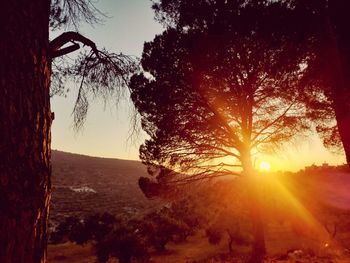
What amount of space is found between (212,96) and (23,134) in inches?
378

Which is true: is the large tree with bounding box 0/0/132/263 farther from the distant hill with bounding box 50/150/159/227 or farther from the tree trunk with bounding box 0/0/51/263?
the distant hill with bounding box 50/150/159/227

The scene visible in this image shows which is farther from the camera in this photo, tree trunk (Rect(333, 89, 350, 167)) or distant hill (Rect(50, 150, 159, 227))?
distant hill (Rect(50, 150, 159, 227))

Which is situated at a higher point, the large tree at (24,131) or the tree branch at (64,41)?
the tree branch at (64,41)

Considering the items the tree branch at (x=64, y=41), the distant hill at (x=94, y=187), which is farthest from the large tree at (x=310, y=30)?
the distant hill at (x=94, y=187)

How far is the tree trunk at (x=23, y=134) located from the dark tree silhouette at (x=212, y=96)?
6.84 metres

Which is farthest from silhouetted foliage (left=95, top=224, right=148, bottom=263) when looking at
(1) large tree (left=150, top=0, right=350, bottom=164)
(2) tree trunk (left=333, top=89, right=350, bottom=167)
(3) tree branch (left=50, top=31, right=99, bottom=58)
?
(3) tree branch (left=50, top=31, right=99, bottom=58)

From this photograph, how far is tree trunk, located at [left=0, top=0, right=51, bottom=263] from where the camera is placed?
1860 millimetres

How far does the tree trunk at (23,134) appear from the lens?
6.10 feet

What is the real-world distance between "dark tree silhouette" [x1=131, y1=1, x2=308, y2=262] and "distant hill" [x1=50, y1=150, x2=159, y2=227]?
90.8ft

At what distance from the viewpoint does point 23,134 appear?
1977 millimetres

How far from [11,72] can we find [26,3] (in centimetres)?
52

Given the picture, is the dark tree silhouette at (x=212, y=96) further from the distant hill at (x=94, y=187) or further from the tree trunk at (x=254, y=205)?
the distant hill at (x=94, y=187)

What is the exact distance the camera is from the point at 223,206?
95.8 feet

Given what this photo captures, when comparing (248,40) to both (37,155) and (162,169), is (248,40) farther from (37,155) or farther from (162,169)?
(37,155)
